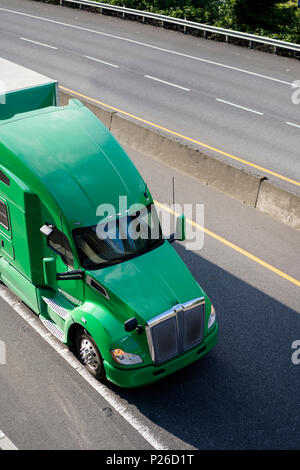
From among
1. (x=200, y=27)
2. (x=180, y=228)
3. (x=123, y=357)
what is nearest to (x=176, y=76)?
(x=200, y=27)

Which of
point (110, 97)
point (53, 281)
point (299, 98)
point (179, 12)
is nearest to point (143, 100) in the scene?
point (110, 97)

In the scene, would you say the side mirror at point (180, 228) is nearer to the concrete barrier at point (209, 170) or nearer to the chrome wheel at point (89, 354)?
the chrome wheel at point (89, 354)

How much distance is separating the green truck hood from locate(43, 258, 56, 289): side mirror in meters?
0.61

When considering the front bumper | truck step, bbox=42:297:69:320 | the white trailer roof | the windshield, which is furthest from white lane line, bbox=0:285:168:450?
the white trailer roof

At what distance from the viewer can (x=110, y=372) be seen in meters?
7.63

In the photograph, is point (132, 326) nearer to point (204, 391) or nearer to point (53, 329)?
point (204, 391)

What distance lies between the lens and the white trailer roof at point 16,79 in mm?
10113

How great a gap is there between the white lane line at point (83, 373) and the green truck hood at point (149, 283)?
1249mm

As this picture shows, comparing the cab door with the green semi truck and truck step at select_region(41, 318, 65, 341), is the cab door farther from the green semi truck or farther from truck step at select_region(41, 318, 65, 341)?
truck step at select_region(41, 318, 65, 341)

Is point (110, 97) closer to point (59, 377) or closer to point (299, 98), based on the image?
point (299, 98)

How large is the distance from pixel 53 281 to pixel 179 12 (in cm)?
2238

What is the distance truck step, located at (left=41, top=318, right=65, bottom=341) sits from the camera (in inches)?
338

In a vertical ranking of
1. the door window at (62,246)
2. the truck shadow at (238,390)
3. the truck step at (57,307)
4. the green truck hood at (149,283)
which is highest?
the door window at (62,246)

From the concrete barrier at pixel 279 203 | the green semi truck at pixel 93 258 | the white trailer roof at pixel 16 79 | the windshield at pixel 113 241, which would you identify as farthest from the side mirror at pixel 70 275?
the concrete barrier at pixel 279 203
